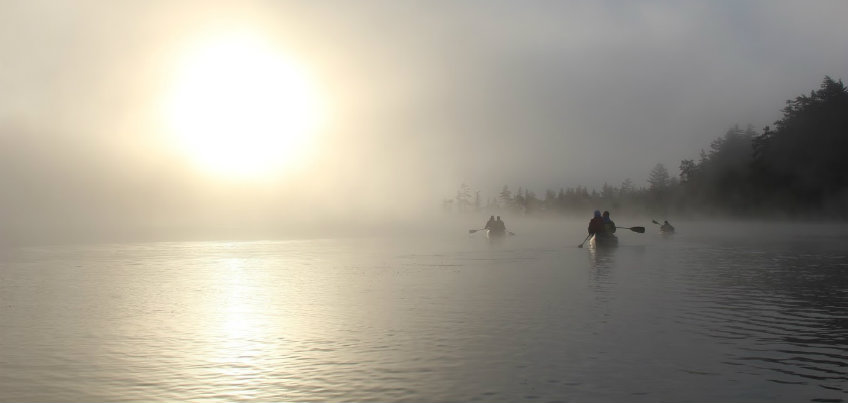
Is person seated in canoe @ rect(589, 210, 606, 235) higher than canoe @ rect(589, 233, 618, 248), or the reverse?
person seated in canoe @ rect(589, 210, 606, 235)

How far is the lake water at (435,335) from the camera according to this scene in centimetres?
1434

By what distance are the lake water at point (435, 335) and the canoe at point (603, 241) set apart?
1713 centimetres

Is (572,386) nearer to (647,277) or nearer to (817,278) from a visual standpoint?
(647,277)

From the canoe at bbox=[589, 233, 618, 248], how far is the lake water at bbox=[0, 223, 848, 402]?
674 inches

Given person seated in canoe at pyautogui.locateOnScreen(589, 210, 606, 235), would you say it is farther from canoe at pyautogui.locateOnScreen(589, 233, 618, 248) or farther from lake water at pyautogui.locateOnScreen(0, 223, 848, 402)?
lake water at pyautogui.locateOnScreen(0, 223, 848, 402)

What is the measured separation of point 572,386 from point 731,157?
165 metres

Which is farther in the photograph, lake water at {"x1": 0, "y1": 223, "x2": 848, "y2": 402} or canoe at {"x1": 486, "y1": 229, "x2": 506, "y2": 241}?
canoe at {"x1": 486, "y1": 229, "x2": 506, "y2": 241}

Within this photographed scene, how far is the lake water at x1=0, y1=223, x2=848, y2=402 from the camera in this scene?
47.1 feet

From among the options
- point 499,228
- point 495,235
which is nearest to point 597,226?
point 495,235

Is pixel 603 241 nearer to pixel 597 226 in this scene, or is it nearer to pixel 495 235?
pixel 597 226

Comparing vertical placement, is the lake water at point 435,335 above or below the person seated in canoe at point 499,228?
below

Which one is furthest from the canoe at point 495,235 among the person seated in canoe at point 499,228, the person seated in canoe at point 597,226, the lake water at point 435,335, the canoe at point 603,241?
the lake water at point 435,335

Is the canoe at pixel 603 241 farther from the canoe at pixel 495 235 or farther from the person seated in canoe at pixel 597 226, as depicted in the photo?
the canoe at pixel 495 235

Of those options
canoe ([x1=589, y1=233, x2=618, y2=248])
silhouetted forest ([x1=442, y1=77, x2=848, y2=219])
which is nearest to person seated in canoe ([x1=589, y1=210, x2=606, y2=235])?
canoe ([x1=589, y1=233, x2=618, y2=248])
